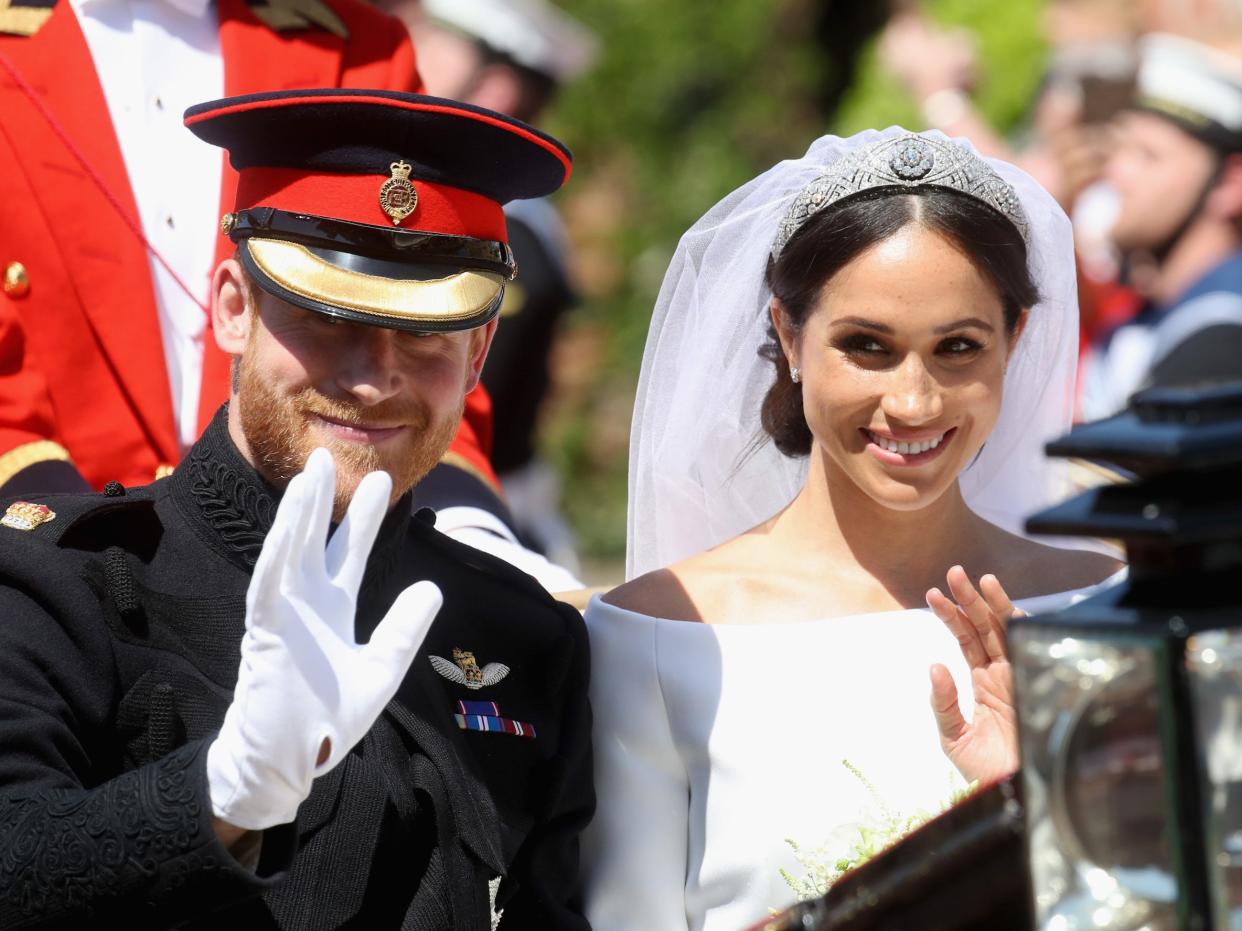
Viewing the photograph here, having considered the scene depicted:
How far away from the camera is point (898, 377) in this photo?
3039 millimetres

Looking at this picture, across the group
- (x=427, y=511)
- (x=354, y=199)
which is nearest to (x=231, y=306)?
(x=354, y=199)

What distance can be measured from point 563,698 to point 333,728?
92 centimetres

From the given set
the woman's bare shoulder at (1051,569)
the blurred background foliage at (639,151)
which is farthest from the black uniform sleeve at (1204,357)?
the blurred background foliage at (639,151)

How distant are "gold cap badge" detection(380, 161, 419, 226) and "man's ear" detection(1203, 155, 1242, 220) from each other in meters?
4.35

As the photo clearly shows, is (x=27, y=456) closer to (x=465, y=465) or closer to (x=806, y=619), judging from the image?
(x=465, y=465)

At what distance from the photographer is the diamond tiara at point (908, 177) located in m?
3.15

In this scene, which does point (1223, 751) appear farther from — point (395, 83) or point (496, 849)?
point (395, 83)

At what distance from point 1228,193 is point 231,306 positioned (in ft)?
15.0

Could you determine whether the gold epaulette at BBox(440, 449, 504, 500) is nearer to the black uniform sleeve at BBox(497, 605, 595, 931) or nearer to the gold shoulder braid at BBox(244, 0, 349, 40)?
the black uniform sleeve at BBox(497, 605, 595, 931)

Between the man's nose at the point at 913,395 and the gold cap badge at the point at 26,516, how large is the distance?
4.29ft

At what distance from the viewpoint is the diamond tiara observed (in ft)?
10.3

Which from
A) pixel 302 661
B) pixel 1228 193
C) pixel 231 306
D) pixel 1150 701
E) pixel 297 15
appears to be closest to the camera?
pixel 1150 701

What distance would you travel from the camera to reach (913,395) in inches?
119

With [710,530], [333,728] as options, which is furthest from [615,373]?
[333,728]
